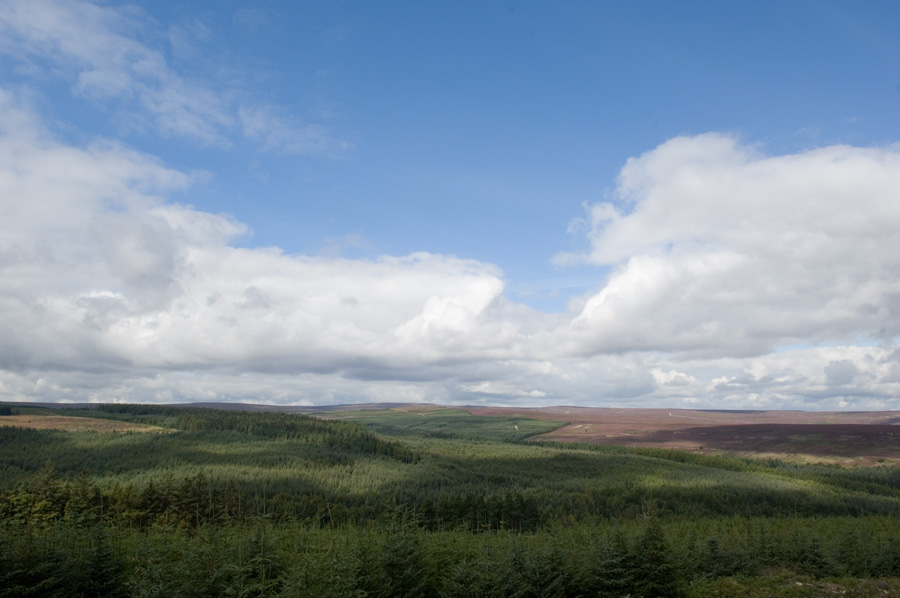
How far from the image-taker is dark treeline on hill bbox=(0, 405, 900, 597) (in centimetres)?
2316

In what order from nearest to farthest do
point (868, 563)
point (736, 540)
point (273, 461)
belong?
point (868, 563) < point (736, 540) < point (273, 461)

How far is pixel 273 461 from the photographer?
172625 millimetres

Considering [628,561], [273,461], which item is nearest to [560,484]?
[273,461]

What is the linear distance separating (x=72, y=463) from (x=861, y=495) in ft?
701

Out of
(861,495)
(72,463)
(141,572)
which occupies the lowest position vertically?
(861,495)

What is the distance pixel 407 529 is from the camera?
86.5 feet

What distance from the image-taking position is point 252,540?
24.1 meters

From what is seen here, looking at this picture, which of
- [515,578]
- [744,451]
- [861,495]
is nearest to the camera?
[515,578]

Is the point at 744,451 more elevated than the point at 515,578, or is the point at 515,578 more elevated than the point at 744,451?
the point at 515,578

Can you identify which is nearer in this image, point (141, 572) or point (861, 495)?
point (141, 572)

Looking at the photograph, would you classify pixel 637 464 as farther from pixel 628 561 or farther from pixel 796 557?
pixel 628 561

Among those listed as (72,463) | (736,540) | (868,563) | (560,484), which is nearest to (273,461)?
(72,463)

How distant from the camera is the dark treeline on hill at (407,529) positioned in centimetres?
2316

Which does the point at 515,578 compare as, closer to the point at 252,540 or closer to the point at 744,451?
the point at 252,540
